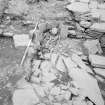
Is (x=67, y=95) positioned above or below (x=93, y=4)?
below

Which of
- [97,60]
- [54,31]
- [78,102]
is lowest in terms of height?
[78,102]

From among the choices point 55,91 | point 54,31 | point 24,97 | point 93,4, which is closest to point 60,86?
point 55,91

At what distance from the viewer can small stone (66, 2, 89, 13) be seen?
21.9ft

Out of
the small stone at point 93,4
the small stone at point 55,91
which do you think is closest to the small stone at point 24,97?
the small stone at point 55,91

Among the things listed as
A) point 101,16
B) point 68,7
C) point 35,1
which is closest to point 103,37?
point 101,16

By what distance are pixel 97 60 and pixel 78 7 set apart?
2831mm

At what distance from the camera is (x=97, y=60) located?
4699 millimetres

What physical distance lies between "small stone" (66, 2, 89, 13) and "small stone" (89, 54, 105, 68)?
2376 millimetres

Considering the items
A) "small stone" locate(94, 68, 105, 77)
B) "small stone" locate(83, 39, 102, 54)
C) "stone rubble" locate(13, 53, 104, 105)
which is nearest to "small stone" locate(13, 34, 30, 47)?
"stone rubble" locate(13, 53, 104, 105)

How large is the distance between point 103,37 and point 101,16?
1.09m

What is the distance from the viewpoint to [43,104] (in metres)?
3.51

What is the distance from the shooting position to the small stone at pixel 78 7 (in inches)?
263

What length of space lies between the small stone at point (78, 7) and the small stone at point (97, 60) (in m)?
2.38

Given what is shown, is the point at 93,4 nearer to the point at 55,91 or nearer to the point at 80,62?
the point at 80,62
